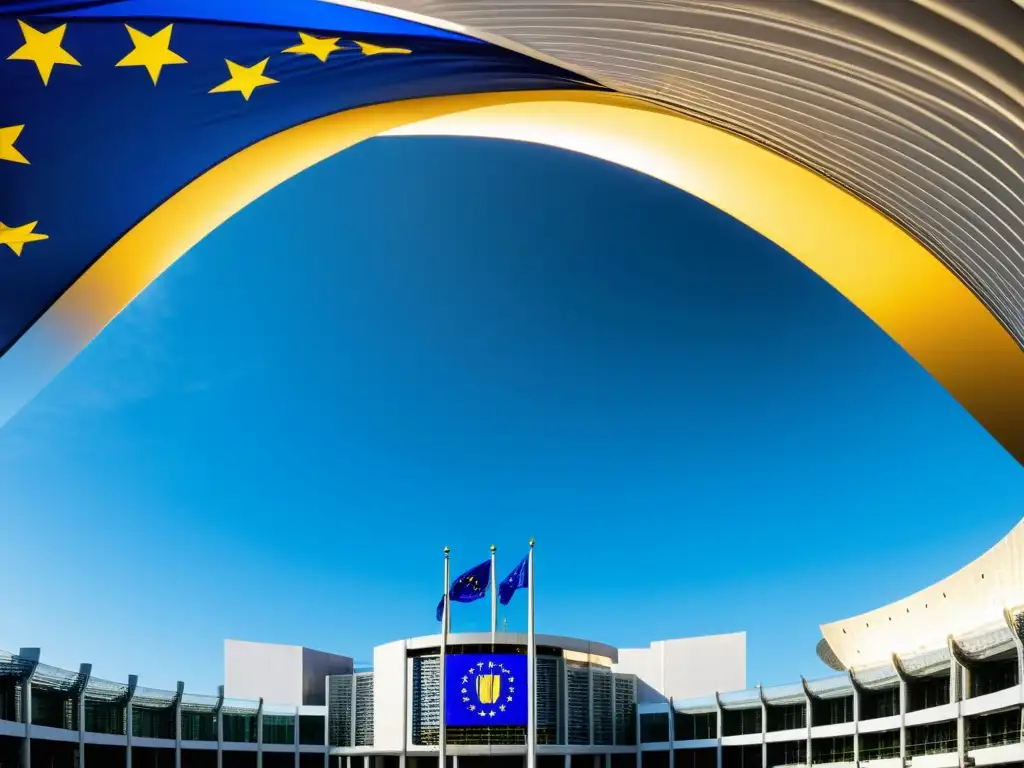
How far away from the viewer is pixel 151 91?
8.91 metres

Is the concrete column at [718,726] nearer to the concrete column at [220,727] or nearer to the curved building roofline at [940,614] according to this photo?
the curved building roofline at [940,614]

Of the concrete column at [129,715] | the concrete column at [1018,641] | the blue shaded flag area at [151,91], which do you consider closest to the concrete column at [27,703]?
the concrete column at [129,715]

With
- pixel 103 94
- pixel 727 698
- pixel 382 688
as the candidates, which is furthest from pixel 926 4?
pixel 727 698

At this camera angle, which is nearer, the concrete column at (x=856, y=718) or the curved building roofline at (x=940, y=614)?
the curved building roofline at (x=940, y=614)

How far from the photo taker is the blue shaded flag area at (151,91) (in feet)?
28.1

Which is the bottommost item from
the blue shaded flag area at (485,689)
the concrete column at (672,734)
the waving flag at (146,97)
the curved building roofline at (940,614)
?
the concrete column at (672,734)

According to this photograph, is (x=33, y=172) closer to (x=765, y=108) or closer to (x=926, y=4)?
(x=765, y=108)

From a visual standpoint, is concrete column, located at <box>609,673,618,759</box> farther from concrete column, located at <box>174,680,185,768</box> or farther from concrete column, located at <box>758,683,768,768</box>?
concrete column, located at <box>174,680,185,768</box>

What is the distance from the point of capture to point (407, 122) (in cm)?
1023

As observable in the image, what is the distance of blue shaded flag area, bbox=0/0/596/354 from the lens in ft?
28.1

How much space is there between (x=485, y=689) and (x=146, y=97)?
44.5 m

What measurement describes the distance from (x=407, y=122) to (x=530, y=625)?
983 inches

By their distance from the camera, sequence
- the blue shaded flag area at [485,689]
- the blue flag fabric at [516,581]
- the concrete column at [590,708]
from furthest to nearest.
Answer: the concrete column at [590,708] < the blue shaded flag area at [485,689] < the blue flag fabric at [516,581]

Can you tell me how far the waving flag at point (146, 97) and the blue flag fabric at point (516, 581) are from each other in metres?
25.1
